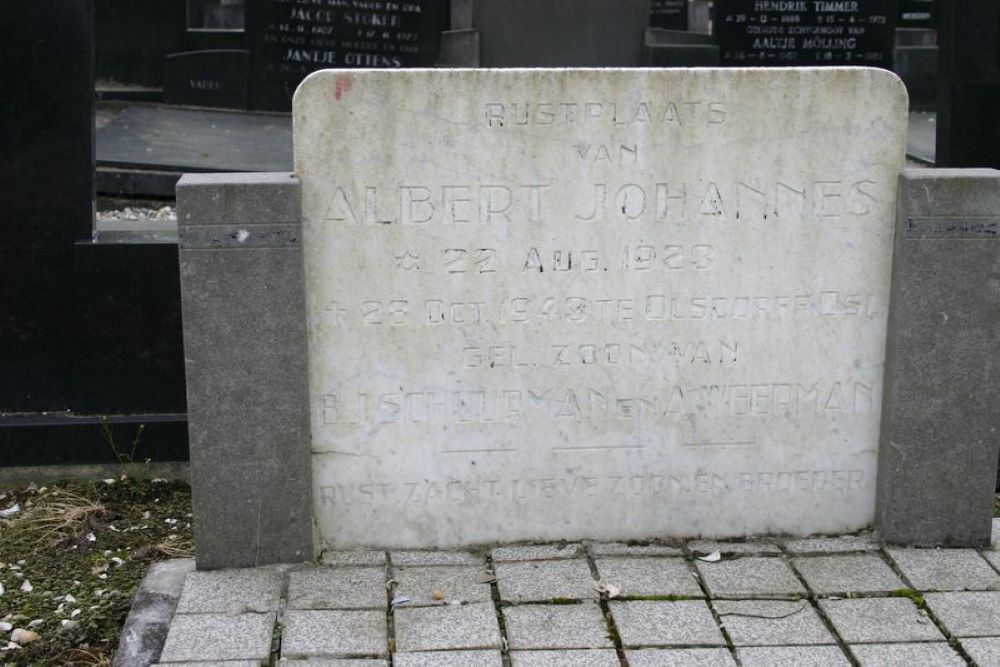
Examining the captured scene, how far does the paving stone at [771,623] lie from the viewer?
143 inches

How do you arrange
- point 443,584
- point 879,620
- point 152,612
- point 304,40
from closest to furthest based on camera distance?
point 879,620 → point 152,612 → point 443,584 → point 304,40

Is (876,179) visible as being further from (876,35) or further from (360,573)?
(876,35)

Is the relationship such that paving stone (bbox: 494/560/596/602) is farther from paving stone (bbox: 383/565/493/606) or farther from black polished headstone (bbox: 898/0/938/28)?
black polished headstone (bbox: 898/0/938/28)

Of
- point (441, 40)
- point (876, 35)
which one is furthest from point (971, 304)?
point (876, 35)

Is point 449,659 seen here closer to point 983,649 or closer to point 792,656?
point 792,656

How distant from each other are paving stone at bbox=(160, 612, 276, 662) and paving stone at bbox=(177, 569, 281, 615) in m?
0.05

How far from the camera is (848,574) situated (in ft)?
13.3

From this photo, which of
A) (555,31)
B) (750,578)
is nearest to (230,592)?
(750,578)

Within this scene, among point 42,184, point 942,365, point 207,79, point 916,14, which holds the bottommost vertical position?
point 942,365

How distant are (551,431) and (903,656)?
1269mm

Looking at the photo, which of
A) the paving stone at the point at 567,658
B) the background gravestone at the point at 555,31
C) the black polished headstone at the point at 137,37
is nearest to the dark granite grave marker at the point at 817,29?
the background gravestone at the point at 555,31

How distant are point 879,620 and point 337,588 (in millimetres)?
1608

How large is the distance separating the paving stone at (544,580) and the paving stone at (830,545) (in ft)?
2.32

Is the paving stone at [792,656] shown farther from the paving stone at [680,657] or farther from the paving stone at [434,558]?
the paving stone at [434,558]
